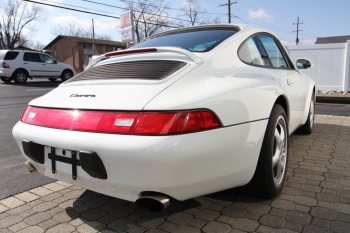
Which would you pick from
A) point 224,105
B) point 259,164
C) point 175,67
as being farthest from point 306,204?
point 175,67

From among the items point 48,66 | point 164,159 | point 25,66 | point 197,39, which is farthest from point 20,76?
point 164,159

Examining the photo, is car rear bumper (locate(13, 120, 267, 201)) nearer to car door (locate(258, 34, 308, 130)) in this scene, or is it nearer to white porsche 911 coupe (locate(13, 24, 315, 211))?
white porsche 911 coupe (locate(13, 24, 315, 211))

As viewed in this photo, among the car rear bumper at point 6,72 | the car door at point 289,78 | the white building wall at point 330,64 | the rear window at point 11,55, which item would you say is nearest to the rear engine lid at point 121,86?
the car door at point 289,78

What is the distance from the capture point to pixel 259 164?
218 cm

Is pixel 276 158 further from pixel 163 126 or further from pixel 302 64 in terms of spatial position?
pixel 302 64

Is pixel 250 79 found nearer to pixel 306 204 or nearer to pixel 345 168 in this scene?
pixel 306 204

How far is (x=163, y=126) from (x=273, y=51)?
2.09m

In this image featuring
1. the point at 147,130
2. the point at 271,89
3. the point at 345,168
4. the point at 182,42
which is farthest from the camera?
the point at 345,168

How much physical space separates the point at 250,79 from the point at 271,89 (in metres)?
0.30

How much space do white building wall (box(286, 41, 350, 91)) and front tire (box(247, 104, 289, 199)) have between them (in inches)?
382

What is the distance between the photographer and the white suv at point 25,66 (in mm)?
14870

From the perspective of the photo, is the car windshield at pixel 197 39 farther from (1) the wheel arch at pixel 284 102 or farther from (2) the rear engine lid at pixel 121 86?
(1) the wheel arch at pixel 284 102

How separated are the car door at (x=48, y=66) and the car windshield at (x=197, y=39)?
50.0 feet

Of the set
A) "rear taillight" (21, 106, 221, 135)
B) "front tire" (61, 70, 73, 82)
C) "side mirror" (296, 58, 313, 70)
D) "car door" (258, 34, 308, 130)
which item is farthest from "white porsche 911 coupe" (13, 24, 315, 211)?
"front tire" (61, 70, 73, 82)
